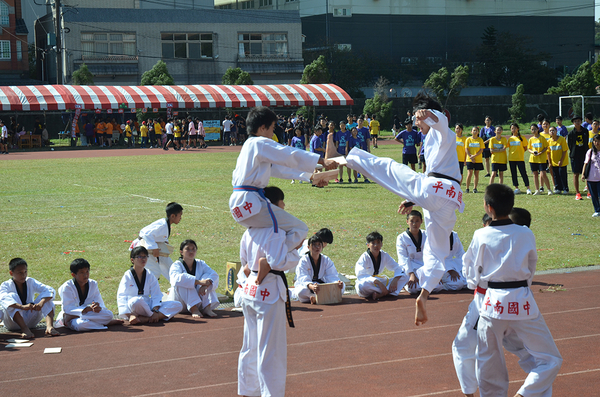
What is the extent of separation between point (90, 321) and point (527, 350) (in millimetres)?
5175

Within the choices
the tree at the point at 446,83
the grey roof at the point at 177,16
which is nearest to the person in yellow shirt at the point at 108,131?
the grey roof at the point at 177,16

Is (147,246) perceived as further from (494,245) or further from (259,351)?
(494,245)

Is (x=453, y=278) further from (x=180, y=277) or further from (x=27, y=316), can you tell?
(x=27, y=316)

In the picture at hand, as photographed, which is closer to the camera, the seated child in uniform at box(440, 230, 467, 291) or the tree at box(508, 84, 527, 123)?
the seated child in uniform at box(440, 230, 467, 291)

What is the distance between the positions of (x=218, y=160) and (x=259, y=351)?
1054 inches

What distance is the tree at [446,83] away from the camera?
56.9 meters

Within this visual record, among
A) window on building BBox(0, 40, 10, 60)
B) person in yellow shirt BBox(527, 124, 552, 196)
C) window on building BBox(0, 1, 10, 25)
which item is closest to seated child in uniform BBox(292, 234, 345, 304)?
person in yellow shirt BBox(527, 124, 552, 196)

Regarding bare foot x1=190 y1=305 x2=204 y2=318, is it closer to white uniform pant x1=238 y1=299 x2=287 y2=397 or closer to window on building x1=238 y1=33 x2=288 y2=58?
white uniform pant x1=238 y1=299 x2=287 y2=397

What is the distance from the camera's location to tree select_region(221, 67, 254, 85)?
169 ft

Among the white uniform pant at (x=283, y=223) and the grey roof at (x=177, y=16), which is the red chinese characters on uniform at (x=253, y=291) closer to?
the white uniform pant at (x=283, y=223)

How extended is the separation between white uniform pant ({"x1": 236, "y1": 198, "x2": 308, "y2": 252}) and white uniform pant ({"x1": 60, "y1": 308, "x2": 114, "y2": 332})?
3645mm

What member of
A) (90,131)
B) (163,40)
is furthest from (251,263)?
(163,40)

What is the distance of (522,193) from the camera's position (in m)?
18.7

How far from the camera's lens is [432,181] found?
17.7 feet
